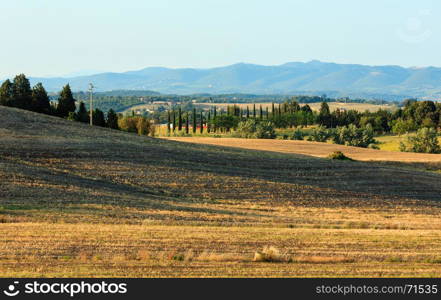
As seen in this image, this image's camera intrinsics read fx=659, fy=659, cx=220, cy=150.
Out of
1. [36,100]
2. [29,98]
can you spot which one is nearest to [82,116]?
[36,100]

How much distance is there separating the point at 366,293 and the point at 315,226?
1776 centimetres

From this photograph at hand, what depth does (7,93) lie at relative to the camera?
98.2m

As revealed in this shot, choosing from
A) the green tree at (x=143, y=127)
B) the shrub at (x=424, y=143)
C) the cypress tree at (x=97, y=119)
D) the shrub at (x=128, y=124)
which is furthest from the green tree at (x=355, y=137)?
the cypress tree at (x=97, y=119)

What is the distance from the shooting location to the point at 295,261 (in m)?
19.0

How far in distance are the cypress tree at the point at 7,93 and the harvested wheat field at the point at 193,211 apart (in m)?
24.6

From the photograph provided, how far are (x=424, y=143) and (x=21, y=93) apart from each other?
67.2 meters

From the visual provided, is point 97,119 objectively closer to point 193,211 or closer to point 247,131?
point 247,131

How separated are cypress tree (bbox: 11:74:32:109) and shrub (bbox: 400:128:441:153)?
206ft

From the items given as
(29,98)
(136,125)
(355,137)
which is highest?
(29,98)

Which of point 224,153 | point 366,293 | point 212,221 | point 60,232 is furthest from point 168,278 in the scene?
point 224,153

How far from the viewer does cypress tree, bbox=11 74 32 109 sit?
321 feet

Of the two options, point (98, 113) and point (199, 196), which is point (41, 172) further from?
point (98, 113)

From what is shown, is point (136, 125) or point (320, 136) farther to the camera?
point (320, 136)

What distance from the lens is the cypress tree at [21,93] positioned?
97.9m
